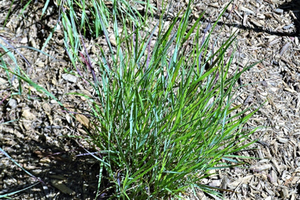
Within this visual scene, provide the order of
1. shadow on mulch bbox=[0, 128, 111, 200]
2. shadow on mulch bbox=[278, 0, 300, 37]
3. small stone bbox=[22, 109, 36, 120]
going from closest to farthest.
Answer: shadow on mulch bbox=[0, 128, 111, 200]
small stone bbox=[22, 109, 36, 120]
shadow on mulch bbox=[278, 0, 300, 37]

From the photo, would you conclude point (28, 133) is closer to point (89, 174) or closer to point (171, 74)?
point (89, 174)

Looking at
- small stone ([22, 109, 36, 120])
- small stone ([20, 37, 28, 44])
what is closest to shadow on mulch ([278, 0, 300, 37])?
small stone ([20, 37, 28, 44])

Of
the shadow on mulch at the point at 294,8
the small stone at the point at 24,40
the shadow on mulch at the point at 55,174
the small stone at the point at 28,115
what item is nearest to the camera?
the shadow on mulch at the point at 55,174

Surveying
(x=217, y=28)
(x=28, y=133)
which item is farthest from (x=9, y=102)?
(x=217, y=28)

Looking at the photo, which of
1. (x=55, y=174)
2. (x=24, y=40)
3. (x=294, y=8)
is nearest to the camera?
(x=55, y=174)

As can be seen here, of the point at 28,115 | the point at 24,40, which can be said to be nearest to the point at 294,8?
the point at 24,40

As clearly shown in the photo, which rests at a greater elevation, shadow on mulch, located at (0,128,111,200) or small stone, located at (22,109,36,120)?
small stone, located at (22,109,36,120)

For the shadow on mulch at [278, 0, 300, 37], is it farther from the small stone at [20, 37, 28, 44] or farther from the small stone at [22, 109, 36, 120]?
the small stone at [22, 109, 36, 120]

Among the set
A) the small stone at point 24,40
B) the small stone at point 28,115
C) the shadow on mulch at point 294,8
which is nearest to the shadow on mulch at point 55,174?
the small stone at point 28,115

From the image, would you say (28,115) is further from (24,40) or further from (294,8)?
(294,8)

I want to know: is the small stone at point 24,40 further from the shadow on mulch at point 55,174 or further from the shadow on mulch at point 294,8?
the shadow on mulch at point 294,8

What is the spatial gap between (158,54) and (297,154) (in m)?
1.23

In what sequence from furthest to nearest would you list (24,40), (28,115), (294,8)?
(294,8), (24,40), (28,115)

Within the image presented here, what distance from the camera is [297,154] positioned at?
2307 millimetres
